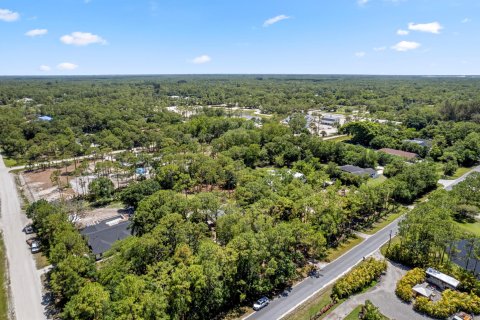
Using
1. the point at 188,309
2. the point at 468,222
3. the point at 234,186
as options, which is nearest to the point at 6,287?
the point at 188,309

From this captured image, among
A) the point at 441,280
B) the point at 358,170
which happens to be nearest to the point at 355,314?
the point at 441,280

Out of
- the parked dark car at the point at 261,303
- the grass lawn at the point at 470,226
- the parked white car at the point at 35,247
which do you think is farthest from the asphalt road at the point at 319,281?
the parked white car at the point at 35,247

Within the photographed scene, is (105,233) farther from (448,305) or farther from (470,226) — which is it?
(470,226)

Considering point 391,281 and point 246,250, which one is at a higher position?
point 246,250

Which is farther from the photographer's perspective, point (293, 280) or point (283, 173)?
point (283, 173)

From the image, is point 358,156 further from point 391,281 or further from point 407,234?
point 391,281

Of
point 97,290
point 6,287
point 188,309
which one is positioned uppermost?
point 97,290
